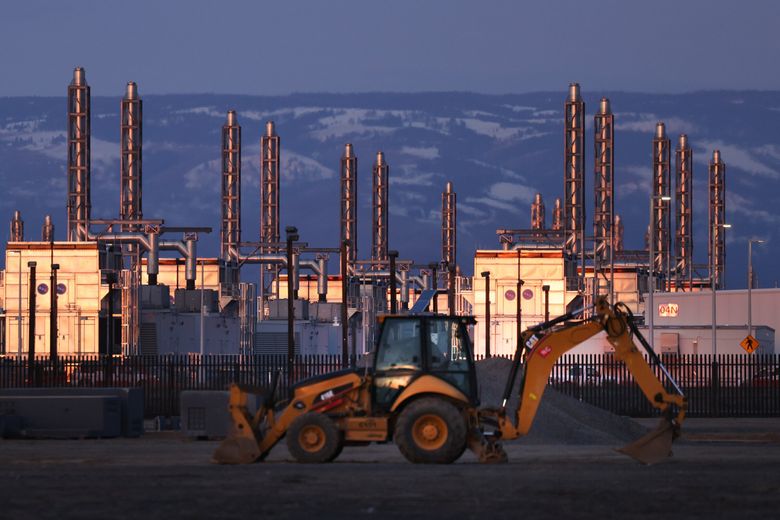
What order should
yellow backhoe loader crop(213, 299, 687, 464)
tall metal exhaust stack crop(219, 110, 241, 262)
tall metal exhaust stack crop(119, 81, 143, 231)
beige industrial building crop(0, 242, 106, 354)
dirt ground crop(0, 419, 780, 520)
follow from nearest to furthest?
dirt ground crop(0, 419, 780, 520) → yellow backhoe loader crop(213, 299, 687, 464) → beige industrial building crop(0, 242, 106, 354) → tall metal exhaust stack crop(119, 81, 143, 231) → tall metal exhaust stack crop(219, 110, 241, 262)

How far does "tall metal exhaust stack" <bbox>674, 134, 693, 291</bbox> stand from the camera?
423ft

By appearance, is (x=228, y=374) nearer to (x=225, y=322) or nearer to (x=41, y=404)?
(x=41, y=404)

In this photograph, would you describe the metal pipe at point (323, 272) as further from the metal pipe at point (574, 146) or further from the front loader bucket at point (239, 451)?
the front loader bucket at point (239, 451)

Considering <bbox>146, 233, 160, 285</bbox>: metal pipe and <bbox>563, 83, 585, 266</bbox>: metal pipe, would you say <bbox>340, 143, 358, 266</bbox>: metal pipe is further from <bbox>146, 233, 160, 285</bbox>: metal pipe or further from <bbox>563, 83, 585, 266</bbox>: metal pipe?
<bbox>146, 233, 160, 285</bbox>: metal pipe

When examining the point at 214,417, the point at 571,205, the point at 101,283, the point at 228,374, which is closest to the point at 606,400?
the point at 228,374

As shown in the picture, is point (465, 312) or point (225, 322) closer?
point (225, 322)

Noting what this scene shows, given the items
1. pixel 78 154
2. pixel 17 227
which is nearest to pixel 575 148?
pixel 78 154

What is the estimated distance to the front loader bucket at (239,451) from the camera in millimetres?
25000

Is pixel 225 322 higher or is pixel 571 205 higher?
pixel 571 205

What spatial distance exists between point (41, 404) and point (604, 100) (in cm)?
7934

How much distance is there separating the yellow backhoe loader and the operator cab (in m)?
0.02

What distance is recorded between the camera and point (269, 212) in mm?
118750

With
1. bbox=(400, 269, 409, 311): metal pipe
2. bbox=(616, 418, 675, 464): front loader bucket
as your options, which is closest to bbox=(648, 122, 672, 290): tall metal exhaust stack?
bbox=(400, 269, 409, 311): metal pipe

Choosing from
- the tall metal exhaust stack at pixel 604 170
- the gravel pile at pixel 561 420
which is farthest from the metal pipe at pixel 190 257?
the gravel pile at pixel 561 420
